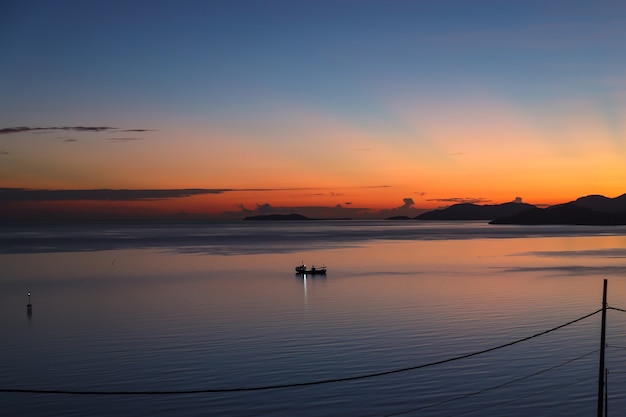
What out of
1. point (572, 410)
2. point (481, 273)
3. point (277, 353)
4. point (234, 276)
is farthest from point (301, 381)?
point (481, 273)

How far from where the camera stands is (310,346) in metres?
37.6

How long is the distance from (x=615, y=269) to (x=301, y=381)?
232 feet

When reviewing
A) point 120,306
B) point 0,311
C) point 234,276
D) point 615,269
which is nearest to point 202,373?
point 120,306

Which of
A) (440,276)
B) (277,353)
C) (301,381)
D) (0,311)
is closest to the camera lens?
(301,381)

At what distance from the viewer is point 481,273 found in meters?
83.7

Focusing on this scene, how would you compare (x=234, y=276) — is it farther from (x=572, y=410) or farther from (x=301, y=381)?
(x=572, y=410)

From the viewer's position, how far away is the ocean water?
27.0m

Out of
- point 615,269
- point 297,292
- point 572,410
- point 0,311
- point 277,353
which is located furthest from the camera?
point 615,269

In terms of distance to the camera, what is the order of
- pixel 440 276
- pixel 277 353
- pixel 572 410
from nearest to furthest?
pixel 572 410, pixel 277 353, pixel 440 276

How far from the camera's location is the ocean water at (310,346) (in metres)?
27.0

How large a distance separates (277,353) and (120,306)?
2549 centimetres

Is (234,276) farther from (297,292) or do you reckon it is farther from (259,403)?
(259,403)

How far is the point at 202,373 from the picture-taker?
103 ft

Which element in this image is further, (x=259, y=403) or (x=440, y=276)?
(x=440, y=276)
